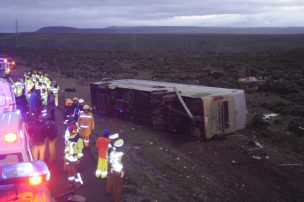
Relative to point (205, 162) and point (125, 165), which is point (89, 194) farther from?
point (205, 162)

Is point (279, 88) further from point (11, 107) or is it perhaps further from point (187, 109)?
point (11, 107)

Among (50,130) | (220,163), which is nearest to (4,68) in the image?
(50,130)

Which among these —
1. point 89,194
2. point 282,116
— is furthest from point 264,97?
point 89,194

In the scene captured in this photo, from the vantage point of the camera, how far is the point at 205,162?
40.8 ft

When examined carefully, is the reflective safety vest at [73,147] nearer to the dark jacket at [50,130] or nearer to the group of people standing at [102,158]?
the group of people standing at [102,158]

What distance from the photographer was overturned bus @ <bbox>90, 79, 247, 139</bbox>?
46.7 feet

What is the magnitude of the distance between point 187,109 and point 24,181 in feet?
35.7

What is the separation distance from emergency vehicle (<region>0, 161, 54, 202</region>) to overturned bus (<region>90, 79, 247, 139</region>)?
1023 centimetres

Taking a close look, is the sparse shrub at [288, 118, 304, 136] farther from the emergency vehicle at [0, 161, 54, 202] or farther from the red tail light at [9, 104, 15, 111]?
the emergency vehicle at [0, 161, 54, 202]

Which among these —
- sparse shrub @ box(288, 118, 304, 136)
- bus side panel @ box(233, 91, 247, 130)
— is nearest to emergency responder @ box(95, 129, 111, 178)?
bus side panel @ box(233, 91, 247, 130)

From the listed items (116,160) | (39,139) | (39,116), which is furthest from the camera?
(39,116)

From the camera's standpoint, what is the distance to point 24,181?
3770mm

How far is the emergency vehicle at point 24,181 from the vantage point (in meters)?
3.73

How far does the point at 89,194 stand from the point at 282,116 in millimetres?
13454
